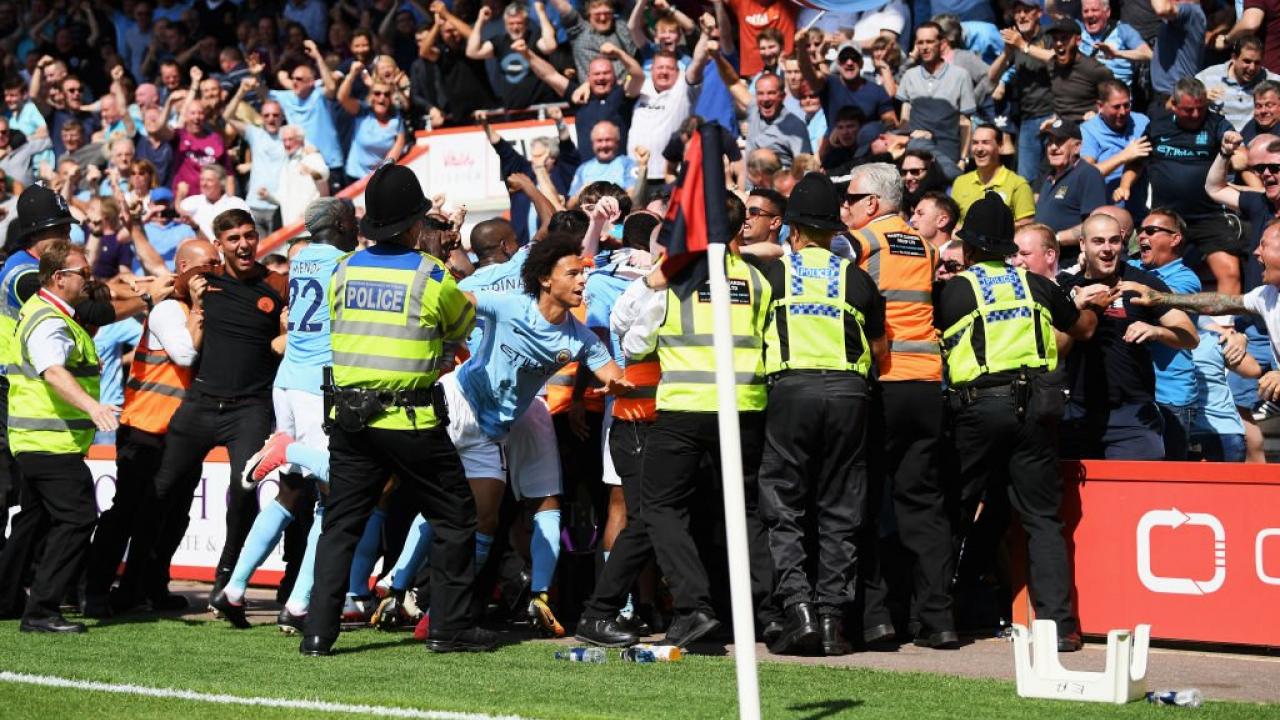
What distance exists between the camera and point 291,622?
30.5 feet

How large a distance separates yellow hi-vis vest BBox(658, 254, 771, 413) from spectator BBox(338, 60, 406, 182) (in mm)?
10041

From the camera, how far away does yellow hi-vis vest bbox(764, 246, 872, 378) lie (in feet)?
28.2

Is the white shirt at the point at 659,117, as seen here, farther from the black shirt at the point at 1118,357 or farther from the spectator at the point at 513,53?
the black shirt at the point at 1118,357

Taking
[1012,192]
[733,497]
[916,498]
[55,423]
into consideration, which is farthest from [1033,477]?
[55,423]

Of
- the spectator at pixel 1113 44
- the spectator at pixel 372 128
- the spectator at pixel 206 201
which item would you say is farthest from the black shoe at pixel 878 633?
the spectator at pixel 372 128

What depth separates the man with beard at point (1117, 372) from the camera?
30.9 ft

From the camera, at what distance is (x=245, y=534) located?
10.4 metres

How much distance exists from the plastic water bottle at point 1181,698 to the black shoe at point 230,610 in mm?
5185

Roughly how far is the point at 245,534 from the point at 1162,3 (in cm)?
888

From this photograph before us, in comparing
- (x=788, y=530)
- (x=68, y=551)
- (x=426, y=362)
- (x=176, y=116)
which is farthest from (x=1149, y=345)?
(x=176, y=116)

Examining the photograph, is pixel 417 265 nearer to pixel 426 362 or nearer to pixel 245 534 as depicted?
pixel 426 362

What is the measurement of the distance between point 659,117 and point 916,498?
7383 mm

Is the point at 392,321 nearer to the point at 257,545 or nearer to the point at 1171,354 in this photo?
the point at 257,545

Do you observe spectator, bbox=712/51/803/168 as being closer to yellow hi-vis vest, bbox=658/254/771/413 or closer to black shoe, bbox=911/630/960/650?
yellow hi-vis vest, bbox=658/254/771/413
